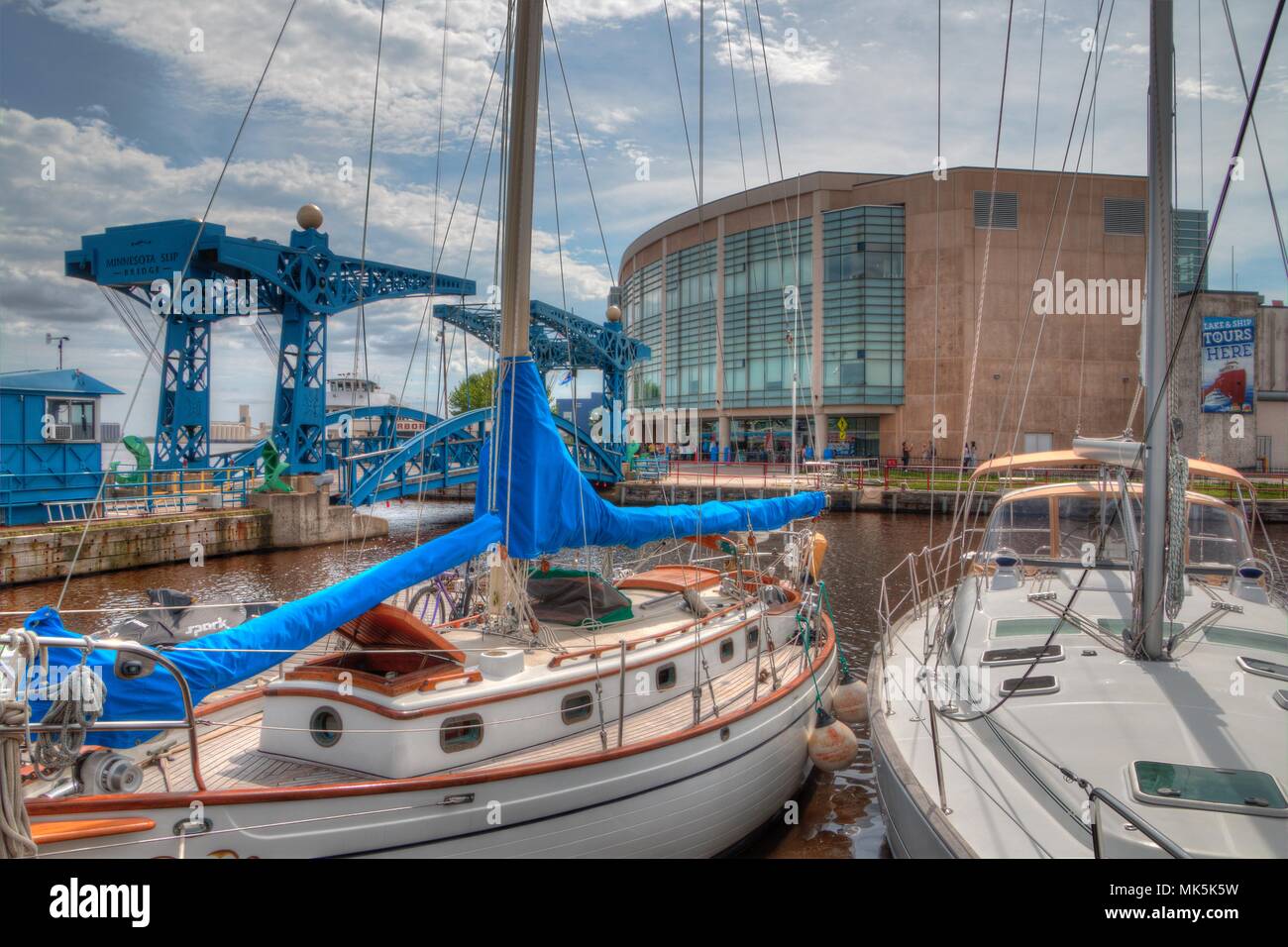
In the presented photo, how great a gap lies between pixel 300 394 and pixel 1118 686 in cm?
2909

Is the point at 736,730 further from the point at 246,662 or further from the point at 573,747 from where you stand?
the point at 246,662

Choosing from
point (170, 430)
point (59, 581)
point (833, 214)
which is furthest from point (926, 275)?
point (59, 581)

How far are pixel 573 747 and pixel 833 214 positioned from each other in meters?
50.8

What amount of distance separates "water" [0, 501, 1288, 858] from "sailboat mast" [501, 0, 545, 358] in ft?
20.2

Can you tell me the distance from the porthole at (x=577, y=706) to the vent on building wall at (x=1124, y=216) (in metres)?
56.2

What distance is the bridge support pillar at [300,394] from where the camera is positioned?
1150 inches

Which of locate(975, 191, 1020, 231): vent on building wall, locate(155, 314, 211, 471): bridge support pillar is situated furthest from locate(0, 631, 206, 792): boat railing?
locate(975, 191, 1020, 231): vent on building wall

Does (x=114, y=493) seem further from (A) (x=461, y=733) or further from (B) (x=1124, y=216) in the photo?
(B) (x=1124, y=216)

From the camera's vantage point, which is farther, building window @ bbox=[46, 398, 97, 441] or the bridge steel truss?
the bridge steel truss

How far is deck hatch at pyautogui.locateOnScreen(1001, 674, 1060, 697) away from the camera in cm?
636

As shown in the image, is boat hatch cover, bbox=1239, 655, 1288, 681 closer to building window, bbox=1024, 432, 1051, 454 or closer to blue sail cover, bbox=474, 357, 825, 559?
blue sail cover, bbox=474, 357, 825, 559

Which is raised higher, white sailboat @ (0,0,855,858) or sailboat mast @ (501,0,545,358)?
sailboat mast @ (501,0,545,358)
